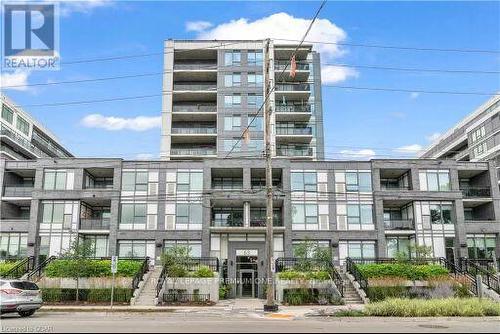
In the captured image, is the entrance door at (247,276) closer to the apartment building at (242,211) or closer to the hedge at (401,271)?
the apartment building at (242,211)

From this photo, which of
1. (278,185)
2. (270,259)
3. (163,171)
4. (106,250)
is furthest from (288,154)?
(270,259)

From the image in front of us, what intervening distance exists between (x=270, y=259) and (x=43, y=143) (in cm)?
7222

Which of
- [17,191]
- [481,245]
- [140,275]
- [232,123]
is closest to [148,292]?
[140,275]

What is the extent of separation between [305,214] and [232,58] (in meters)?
30.1

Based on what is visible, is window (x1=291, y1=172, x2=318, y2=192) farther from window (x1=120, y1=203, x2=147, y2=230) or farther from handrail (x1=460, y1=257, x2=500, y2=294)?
handrail (x1=460, y1=257, x2=500, y2=294)

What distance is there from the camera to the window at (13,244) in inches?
1633

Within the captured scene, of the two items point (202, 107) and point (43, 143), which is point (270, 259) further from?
point (43, 143)

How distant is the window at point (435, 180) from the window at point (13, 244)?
114ft

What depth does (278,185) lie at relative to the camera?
139 ft

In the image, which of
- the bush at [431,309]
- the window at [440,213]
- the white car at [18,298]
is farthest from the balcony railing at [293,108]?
the white car at [18,298]

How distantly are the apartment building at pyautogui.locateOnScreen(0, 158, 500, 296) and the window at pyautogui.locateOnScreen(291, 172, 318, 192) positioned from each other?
9cm

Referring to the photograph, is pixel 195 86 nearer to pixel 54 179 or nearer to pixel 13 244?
pixel 54 179

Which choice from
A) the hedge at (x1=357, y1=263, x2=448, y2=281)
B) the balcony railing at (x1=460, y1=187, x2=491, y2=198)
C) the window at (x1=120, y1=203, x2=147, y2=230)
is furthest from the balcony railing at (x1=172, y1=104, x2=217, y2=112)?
the hedge at (x1=357, y1=263, x2=448, y2=281)

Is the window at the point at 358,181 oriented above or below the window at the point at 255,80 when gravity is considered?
below
